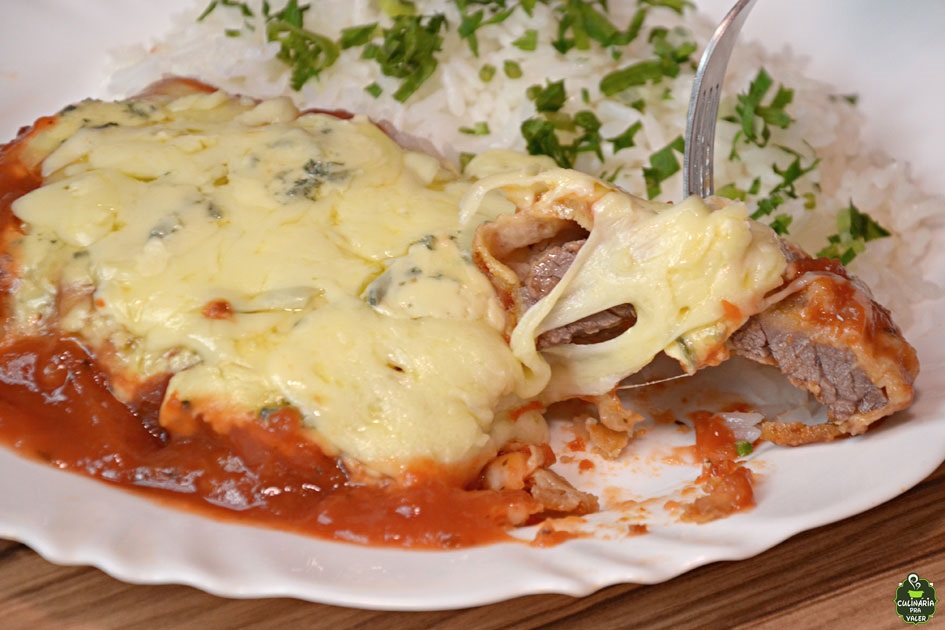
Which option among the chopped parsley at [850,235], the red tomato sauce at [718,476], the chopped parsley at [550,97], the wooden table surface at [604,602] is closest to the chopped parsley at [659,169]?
the chopped parsley at [550,97]

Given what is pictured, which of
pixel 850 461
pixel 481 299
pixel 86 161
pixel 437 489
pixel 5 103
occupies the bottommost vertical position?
pixel 850 461

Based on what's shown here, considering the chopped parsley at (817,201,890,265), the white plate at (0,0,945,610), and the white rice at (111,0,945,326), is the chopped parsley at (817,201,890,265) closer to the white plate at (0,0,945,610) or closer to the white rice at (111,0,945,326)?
the white rice at (111,0,945,326)

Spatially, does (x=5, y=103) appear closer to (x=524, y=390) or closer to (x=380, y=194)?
(x=380, y=194)

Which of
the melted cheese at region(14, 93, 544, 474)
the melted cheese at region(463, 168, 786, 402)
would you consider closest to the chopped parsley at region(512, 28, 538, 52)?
the melted cheese at region(14, 93, 544, 474)

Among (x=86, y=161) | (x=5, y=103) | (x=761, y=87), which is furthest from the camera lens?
(x=5, y=103)

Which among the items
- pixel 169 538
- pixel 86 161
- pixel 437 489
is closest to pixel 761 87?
pixel 437 489

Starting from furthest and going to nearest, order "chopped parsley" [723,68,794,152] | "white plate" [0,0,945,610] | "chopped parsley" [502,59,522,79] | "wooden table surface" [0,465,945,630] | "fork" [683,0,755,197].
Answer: "chopped parsley" [502,59,522,79]
"chopped parsley" [723,68,794,152]
"fork" [683,0,755,197]
"wooden table surface" [0,465,945,630]
"white plate" [0,0,945,610]

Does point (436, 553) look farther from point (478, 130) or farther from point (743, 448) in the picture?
point (478, 130)
